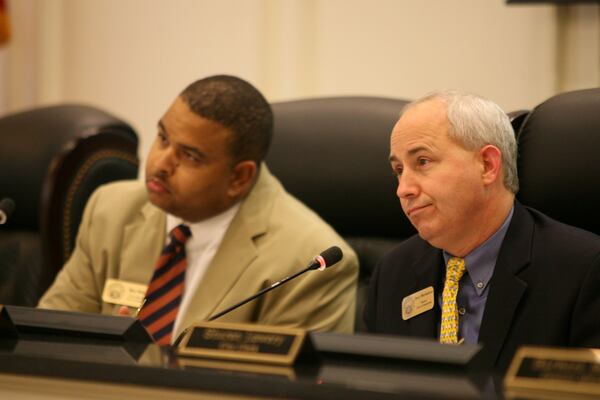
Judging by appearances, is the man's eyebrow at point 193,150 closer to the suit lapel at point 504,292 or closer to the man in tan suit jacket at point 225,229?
the man in tan suit jacket at point 225,229

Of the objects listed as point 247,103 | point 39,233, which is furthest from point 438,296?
point 39,233

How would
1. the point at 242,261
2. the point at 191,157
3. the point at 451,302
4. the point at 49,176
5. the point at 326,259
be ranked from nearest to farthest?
1. the point at 326,259
2. the point at 451,302
3. the point at 242,261
4. the point at 191,157
5. the point at 49,176

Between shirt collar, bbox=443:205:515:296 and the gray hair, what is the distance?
4.9 inches

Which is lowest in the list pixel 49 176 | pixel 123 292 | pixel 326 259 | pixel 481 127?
pixel 123 292

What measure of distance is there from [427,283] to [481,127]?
372 millimetres

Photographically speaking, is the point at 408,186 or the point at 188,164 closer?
the point at 408,186

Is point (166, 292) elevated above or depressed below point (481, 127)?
below

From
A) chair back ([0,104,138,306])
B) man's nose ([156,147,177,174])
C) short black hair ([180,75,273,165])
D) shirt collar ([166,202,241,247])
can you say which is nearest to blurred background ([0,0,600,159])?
chair back ([0,104,138,306])

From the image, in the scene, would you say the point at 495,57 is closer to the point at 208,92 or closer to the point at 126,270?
the point at 208,92

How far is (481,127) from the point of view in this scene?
2.27 metres

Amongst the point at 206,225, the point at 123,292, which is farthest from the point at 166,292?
the point at 206,225

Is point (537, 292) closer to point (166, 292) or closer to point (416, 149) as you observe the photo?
point (416, 149)

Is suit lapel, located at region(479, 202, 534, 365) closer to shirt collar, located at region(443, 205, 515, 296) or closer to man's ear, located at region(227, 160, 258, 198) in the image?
shirt collar, located at region(443, 205, 515, 296)

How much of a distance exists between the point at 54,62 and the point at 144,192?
2.04m
